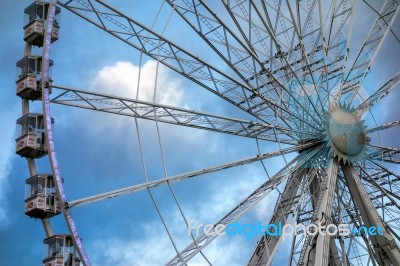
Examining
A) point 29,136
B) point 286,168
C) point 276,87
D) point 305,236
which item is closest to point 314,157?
point 286,168

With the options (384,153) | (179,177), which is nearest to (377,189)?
(384,153)

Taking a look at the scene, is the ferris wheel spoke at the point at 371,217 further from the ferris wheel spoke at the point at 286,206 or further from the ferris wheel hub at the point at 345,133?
the ferris wheel spoke at the point at 286,206

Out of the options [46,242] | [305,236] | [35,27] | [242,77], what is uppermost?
[35,27]

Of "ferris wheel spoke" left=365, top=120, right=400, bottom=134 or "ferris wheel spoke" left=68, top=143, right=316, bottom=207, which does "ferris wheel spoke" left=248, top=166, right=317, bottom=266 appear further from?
"ferris wheel spoke" left=365, top=120, right=400, bottom=134

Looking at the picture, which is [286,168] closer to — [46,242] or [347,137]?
[347,137]

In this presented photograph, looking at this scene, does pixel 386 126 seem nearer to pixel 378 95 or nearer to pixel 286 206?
pixel 378 95

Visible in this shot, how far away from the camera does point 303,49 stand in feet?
84.9

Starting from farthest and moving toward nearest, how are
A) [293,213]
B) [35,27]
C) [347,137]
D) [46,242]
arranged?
1. [347,137]
2. [293,213]
3. [35,27]
4. [46,242]

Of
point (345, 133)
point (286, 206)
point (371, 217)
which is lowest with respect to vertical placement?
point (371, 217)

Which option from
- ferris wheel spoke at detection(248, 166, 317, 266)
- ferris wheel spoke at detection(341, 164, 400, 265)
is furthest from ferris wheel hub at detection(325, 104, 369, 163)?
ferris wheel spoke at detection(248, 166, 317, 266)

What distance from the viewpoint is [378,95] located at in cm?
2967

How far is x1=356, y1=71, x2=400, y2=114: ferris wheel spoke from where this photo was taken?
28837mm

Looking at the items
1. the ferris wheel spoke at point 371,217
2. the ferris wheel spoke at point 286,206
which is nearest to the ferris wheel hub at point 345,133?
the ferris wheel spoke at point 371,217

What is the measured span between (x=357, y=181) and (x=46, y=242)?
11833 mm
